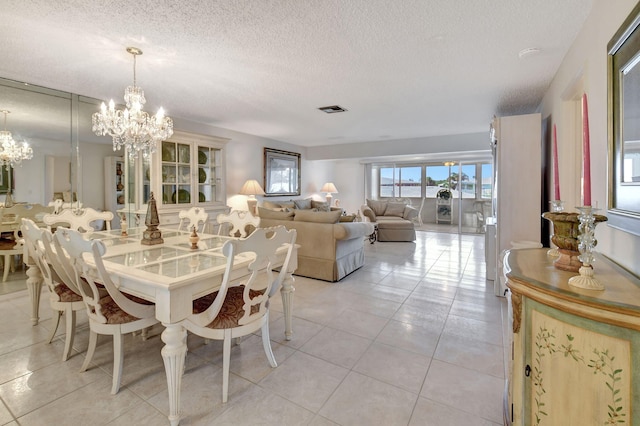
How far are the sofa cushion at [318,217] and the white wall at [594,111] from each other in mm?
2291

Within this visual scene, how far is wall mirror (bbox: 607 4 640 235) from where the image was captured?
1059mm

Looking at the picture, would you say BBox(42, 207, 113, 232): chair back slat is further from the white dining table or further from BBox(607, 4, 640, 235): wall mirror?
BBox(607, 4, 640, 235): wall mirror

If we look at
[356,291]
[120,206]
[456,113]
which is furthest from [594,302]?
[120,206]

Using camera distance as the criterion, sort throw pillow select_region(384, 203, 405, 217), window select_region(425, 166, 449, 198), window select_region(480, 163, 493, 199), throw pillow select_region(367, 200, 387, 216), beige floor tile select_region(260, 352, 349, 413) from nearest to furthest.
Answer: beige floor tile select_region(260, 352, 349, 413) < throw pillow select_region(384, 203, 405, 217) < throw pillow select_region(367, 200, 387, 216) < window select_region(480, 163, 493, 199) < window select_region(425, 166, 449, 198)

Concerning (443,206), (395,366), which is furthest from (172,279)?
(443,206)

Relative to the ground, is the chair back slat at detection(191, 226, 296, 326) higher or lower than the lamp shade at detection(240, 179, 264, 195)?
lower

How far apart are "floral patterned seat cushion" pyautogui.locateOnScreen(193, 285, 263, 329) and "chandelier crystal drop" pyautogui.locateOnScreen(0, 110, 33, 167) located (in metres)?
3.19

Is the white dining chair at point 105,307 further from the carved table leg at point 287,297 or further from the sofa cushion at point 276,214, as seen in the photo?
the sofa cushion at point 276,214

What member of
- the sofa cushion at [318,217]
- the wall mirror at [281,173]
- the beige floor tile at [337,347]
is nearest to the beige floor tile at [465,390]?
the beige floor tile at [337,347]

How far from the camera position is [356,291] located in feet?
11.1

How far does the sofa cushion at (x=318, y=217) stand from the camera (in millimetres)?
3764

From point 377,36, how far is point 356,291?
98.5 inches

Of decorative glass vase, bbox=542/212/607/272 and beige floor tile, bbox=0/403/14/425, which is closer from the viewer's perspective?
decorative glass vase, bbox=542/212/607/272

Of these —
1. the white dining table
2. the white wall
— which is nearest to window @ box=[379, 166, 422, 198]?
the white wall
